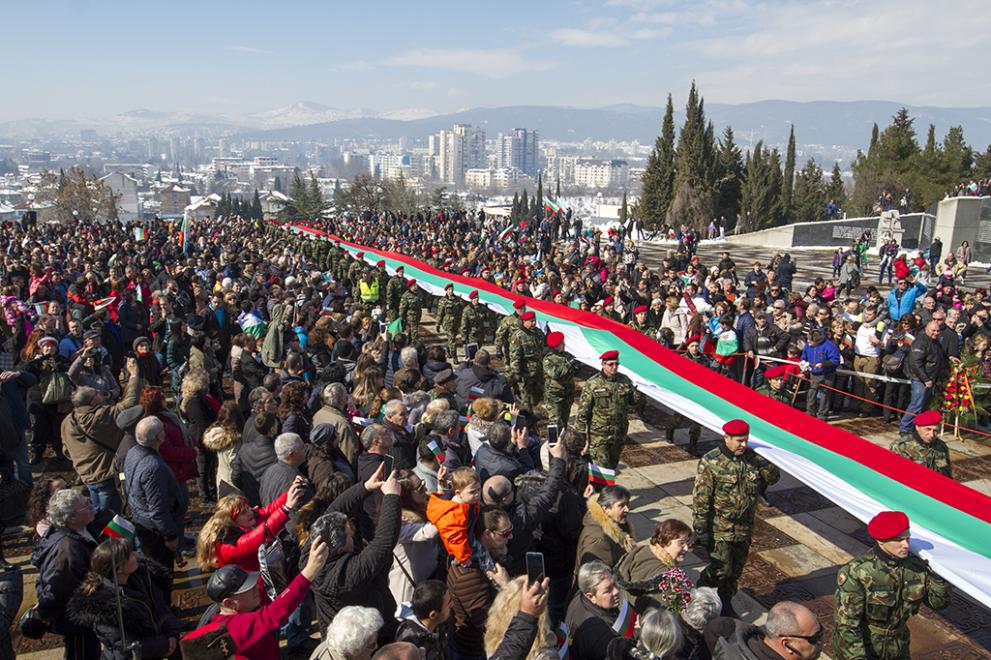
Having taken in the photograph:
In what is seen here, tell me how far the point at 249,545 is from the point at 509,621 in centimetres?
182

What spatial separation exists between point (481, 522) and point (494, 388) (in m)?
3.32

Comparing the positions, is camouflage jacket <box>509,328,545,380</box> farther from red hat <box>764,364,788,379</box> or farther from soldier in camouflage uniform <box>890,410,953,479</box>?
soldier in camouflage uniform <box>890,410,953,479</box>

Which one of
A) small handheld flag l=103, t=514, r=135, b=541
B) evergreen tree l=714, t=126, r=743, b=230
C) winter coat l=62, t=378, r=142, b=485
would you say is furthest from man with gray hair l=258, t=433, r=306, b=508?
evergreen tree l=714, t=126, r=743, b=230

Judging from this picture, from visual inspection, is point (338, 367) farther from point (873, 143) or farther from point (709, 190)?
point (873, 143)

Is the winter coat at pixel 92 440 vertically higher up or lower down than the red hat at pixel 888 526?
lower down

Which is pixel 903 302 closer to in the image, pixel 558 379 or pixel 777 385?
pixel 777 385

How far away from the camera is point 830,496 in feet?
17.7

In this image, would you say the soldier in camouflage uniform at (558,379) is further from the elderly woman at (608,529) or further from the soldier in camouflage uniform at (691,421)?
the elderly woman at (608,529)

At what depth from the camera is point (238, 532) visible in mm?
4227

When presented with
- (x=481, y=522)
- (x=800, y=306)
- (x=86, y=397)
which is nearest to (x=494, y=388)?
(x=481, y=522)

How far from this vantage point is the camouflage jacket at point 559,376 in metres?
8.27

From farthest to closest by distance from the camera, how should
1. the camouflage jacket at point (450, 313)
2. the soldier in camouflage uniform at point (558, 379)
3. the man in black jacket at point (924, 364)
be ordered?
the camouflage jacket at point (450, 313), the man in black jacket at point (924, 364), the soldier in camouflage uniform at point (558, 379)

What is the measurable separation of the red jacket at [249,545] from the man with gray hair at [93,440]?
8.28 feet

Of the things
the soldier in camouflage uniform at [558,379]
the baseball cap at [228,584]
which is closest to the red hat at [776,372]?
the soldier in camouflage uniform at [558,379]
